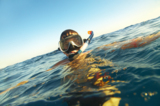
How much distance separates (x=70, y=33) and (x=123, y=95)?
189 inches

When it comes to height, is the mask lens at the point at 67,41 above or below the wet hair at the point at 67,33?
below

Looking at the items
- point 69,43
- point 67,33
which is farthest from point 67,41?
point 67,33

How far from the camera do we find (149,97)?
43.1 inches

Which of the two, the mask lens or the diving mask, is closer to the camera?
the diving mask

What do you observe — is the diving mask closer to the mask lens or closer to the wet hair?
the mask lens

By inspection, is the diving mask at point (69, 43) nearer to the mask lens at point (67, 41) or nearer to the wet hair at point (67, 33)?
the mask lens at point (67, 41)

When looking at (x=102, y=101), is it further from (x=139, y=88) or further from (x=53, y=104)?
(x=53, y=104)

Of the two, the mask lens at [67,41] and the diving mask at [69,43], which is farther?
the mask lens at [67,41]

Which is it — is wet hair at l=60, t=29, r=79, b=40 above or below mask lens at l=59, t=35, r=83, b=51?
above

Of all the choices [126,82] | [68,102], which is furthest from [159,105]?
[68,102]

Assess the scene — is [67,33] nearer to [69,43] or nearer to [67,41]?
[67,41]

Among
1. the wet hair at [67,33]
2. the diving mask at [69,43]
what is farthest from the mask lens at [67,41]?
the wet hair at [67,33]

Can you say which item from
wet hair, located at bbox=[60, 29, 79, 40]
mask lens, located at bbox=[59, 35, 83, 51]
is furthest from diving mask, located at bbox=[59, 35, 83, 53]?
wet hair, located at bbox=[60, 29, 79, 40]

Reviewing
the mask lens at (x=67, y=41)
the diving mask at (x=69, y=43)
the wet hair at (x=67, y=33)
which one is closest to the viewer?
the diving mask at (x=69, y=43)
